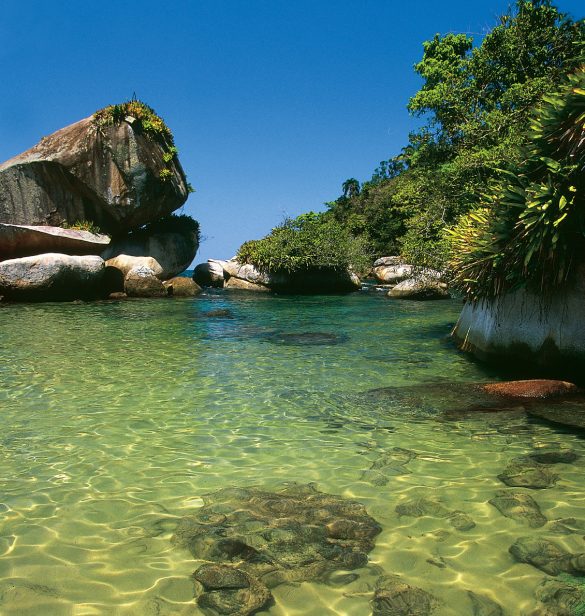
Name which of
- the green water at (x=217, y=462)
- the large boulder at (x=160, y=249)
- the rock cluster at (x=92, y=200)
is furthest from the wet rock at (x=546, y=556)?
the large boulder at (x=160, y=249)

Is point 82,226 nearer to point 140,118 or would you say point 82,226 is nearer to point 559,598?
point 140,118

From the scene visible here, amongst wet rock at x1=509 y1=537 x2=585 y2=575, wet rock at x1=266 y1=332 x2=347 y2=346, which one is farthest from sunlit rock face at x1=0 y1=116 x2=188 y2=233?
wet rock at x1=509 y1=537 x2=585 y2=575

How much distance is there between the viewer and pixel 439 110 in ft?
61.8

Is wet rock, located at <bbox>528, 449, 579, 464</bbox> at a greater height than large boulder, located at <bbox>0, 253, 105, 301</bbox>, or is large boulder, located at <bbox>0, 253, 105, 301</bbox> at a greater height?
large boulder, located at <bbox>0, 253, 105, 301</bbox>

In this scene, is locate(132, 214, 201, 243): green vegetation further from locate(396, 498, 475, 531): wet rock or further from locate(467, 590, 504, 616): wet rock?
locate(467, 590, 504, 616): wet rock

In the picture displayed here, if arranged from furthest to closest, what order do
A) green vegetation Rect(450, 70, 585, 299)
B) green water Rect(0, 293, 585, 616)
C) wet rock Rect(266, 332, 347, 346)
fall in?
wet rock Rect(266, 332, 347, 346) → green vegetation Rect(450, 70, 585, 299) → green water Rect(0, 293, 585, 616)

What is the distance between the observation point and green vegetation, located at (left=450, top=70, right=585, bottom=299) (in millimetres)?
7898

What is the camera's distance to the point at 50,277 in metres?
22.8

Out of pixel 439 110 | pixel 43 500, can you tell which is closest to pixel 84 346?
pixel 43 500

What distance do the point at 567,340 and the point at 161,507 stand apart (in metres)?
6.74

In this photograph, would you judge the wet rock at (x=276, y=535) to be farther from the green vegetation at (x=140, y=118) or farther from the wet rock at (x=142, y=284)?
the green vegetation at (x=140, y=118)

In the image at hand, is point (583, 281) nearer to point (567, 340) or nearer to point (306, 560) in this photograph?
point (567, 340)

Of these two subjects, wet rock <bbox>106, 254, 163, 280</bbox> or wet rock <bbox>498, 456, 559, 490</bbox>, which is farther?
wet rock <bbox>106, 254, 163, 280</bbox>

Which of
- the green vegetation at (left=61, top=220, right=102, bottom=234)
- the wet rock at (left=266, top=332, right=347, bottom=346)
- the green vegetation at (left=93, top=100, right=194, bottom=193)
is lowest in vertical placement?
the wet rock at (left=266, top=332, right=347, bottom=346)
